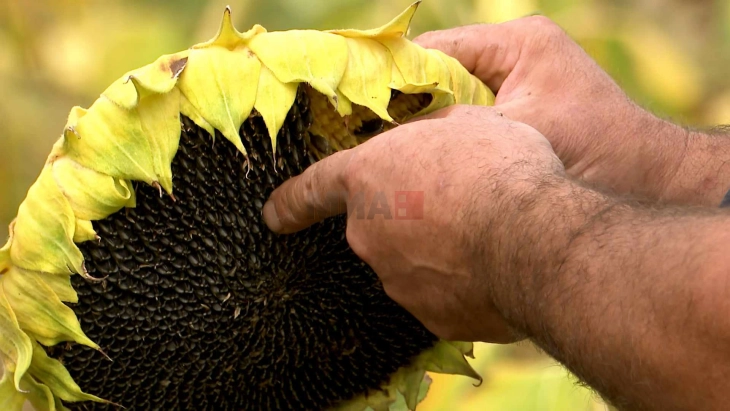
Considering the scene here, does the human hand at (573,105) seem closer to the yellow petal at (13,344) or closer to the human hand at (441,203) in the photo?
the human hand at (441,203)

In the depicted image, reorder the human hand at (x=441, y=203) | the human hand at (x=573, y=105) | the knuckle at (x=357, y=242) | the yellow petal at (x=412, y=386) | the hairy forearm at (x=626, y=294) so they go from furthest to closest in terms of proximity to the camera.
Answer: the yellow petal at (x=412, y=386) < the human hand at (x=573, y=105) < the knuckle at (x=357, y=242) < the human hand at (x=441, y=203) < the hairy forearm at (x=626, y=294)

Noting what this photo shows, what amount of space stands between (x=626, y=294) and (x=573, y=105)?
1.46 feet

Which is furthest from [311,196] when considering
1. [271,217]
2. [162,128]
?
[162,128]

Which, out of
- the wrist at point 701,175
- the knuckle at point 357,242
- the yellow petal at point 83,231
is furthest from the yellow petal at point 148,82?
the wrist at point 701,175

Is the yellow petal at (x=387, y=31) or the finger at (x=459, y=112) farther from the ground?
the yellow petal at (x=387, y=31)

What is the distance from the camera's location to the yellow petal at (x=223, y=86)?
71 centimetres

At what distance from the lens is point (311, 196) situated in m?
0.78

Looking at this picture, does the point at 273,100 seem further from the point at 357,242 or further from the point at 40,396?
the point at 40,396

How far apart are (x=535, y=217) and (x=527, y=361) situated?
0.82 metres

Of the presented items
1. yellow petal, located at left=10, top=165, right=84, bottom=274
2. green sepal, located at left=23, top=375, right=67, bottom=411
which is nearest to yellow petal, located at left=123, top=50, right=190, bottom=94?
yellow petal, located at left=10, top=165, right=84, bottom=274

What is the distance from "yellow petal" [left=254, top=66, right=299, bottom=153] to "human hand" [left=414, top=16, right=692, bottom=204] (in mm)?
314

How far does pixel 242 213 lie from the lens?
808mm

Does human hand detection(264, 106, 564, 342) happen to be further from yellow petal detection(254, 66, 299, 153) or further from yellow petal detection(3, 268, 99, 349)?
yellow petal detection(3, 268, 99, 349)

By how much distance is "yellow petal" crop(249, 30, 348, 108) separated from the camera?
732 millimetres
